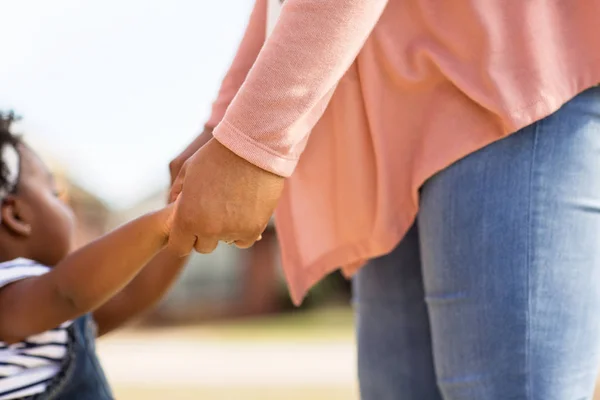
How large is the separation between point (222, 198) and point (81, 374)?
0.74m

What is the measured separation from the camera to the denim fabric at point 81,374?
1.66 m

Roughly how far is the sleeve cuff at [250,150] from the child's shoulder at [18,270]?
2.32 ft

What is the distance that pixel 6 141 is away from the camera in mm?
1893

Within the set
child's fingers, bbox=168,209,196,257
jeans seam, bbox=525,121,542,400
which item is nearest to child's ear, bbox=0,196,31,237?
child's fingers, bbox=168,209,196,257

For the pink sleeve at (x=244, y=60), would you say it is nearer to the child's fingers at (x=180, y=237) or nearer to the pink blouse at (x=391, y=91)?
the pink blouse at (x=391, y=91)

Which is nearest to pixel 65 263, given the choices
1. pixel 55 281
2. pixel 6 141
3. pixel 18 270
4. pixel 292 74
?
pixel 55 281

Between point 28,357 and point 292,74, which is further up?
point 292,74

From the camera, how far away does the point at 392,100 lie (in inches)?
53.4

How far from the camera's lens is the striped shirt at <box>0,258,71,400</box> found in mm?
1607

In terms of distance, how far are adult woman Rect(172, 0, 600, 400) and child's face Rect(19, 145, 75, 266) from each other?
2.28ft

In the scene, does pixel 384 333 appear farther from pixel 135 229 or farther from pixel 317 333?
pixel 317 333

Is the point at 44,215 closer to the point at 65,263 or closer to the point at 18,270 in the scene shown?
the point at 18,270

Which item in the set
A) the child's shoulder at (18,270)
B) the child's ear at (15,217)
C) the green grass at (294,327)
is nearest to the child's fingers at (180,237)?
the child's shoulder at (18,270)

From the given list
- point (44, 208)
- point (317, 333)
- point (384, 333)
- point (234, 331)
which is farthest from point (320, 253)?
point (234, 331)
